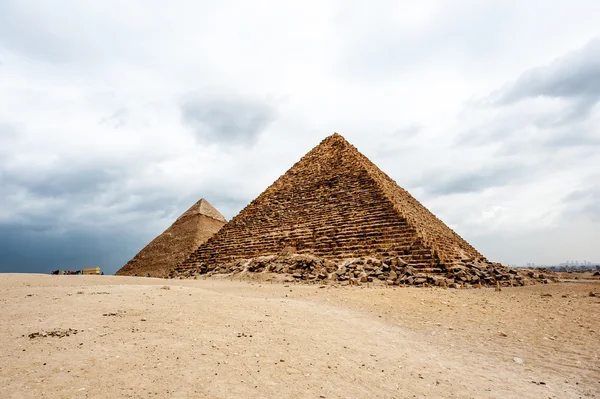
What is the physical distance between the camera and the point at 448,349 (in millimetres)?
5004

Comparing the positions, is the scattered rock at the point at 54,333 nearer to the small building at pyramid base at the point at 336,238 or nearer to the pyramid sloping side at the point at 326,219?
the small building at pyramid base at the point at 336,238

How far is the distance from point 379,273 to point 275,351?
10.1 metres

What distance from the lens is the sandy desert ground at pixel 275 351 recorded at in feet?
9.96

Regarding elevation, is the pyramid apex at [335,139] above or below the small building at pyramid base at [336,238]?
above

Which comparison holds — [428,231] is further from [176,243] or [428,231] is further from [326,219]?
[176,243]

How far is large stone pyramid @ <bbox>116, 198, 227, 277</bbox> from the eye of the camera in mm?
38219

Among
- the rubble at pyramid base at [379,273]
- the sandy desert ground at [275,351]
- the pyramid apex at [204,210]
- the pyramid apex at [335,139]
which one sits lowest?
the sandy desert ground at [275,351]

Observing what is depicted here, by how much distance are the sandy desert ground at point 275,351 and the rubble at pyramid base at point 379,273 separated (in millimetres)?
5493

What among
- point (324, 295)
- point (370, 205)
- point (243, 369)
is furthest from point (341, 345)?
point (370, 205)

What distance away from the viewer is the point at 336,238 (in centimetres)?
1752

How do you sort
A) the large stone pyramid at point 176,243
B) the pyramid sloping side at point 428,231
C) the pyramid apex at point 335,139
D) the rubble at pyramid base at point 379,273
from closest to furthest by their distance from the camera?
the rubble at pyramid base at point 379,273 < the pyramid sloping side at point 428,231 < the pyramid apex at point 335,139 < the large stone pyramid at point 176,243

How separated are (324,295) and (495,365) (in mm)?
5759

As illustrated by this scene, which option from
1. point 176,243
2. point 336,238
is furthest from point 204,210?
point 336,238

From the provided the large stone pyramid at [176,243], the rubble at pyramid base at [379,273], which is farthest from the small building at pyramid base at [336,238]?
the large stone pyramid at [176,243]
